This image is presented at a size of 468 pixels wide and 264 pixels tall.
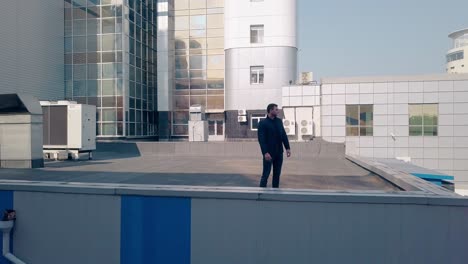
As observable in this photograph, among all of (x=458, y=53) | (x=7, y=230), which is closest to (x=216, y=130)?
(x=7, y=230)

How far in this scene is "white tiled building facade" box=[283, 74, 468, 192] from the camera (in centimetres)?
2100

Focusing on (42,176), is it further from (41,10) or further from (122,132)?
(41,10)

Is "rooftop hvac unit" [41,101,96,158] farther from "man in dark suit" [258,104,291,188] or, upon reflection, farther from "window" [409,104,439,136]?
"window" [409,104,439,136]

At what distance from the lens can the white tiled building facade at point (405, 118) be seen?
21.0 m

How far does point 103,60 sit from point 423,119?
22.5 meters

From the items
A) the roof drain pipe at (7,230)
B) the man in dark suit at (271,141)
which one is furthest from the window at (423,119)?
the roof drain pipe at (7,230)

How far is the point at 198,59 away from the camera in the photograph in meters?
32.5

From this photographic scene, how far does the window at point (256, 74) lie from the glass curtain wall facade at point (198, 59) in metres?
2.93

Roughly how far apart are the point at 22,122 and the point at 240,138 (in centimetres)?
2127

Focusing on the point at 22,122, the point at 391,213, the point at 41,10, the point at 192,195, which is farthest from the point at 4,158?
the point at 41,10

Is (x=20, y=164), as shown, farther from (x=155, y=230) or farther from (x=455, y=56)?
(x=455, y=56)

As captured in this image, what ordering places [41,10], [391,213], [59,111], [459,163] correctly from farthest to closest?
1. [41,10]
2. [459,163]
3. [59,111]
4. [391,213]

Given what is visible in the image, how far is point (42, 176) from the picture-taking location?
8.55 m

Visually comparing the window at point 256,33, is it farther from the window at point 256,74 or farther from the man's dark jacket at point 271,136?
the man's dark jacket at point 271,136
